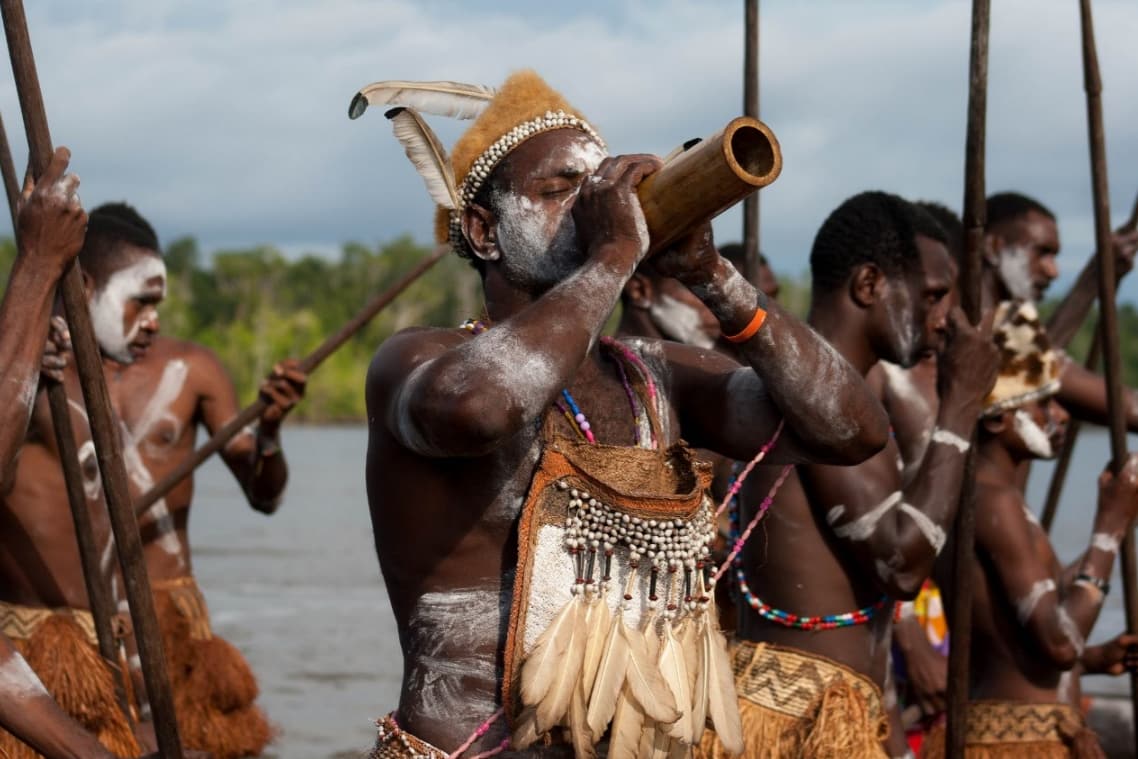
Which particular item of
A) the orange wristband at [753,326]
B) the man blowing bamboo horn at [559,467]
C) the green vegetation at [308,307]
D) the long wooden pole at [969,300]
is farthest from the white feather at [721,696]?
the green vegetation at [308,307]

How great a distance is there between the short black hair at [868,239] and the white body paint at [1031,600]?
108 centimetres

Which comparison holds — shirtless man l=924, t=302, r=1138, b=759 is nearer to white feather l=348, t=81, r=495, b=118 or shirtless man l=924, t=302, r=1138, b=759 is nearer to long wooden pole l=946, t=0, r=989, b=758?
long wooden pole l=946, t=0, r=989, b=758

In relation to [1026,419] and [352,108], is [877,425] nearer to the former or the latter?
[352,108]

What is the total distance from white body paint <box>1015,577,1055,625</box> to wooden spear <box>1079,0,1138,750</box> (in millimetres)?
581

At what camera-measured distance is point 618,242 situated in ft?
10.1

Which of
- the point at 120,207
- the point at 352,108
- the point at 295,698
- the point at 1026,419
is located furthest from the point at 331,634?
the point at 352,108

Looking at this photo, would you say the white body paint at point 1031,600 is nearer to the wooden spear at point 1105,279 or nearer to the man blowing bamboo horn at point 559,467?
the wooden spear at point 1105,279

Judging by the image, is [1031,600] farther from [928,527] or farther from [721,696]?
[721,696]

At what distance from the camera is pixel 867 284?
4.75 metres

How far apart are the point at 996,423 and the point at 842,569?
3.61ft

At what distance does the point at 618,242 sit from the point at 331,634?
10.4m

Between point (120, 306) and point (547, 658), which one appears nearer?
point (547, 658)

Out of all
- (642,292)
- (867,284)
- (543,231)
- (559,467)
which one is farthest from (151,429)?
(559,467)

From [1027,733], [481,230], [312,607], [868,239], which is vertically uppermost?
[481,230]
